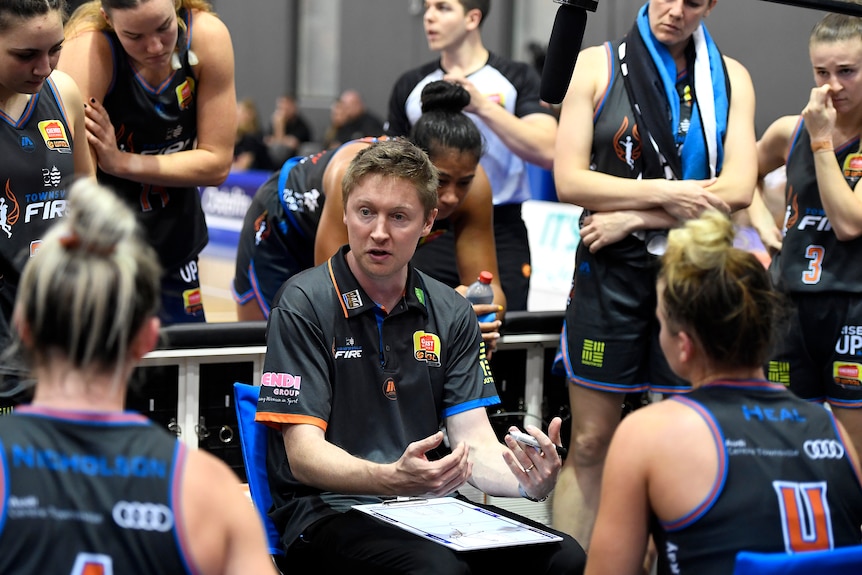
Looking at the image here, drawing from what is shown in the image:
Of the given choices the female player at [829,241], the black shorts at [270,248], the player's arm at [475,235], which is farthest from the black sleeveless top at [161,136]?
the female player at [829,241]

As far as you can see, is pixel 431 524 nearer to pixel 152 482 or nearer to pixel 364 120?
pixel 152 482

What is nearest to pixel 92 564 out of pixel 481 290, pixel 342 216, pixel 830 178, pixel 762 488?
pixel 762 488

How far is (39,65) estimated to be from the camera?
2.93 m

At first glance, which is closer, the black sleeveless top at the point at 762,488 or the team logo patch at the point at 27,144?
the black sleeveless top at the point at 762,488

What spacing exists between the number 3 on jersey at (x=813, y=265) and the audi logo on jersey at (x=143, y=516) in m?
2.83

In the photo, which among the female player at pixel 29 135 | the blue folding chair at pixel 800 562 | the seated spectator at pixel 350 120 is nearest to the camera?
the blue folding chair at pixel 800 562

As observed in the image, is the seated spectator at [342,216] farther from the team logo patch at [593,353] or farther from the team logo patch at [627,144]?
the team logo patch at [627,144]

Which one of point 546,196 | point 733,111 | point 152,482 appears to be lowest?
point 546,196

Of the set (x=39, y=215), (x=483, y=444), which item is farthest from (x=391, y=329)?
(x=39, y=215)

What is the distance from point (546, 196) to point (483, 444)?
8.19 metres

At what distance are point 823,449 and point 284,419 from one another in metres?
1.26

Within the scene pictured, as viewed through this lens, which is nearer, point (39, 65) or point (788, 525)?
point (788, 525)

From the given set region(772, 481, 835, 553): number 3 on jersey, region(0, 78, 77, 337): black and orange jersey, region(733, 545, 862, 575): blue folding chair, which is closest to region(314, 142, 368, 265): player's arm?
region(0, 78, 77, 337): black and orange jersey

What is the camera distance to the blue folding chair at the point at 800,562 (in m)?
1.89
